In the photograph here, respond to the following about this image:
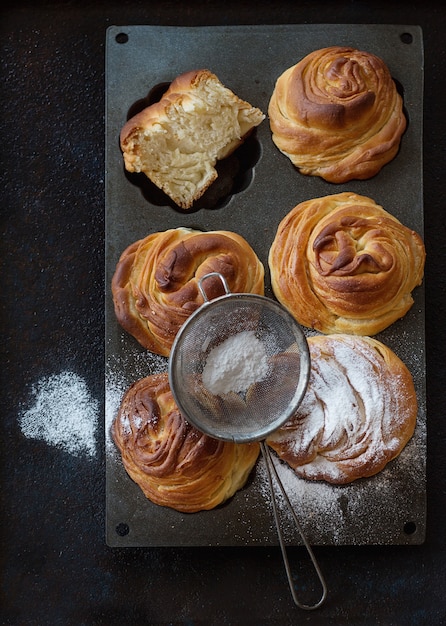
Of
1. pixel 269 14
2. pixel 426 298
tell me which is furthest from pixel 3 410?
pixel 269 14

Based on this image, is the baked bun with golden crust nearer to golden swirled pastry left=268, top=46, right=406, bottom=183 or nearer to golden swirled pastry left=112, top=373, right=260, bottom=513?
golden swirled pastry left=268, top=46, right=406, bottom=183

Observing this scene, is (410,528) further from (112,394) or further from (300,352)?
(112,394)

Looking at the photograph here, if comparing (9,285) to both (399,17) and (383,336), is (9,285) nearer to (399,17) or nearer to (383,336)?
(383,336)

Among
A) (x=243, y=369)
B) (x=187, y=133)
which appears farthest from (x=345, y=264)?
(x=187, y=133)

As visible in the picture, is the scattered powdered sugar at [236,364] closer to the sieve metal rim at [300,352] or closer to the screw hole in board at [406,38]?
the sieve metal rim at [300,352]

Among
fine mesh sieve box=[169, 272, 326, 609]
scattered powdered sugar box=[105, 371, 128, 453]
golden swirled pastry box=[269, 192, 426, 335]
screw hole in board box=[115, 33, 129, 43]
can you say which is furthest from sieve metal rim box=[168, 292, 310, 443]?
screw hole in board box=[115, 33, 129, 43]

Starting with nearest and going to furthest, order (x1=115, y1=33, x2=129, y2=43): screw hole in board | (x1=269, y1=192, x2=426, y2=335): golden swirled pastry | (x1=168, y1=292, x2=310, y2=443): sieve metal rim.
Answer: (x1=168, y1=292, x2=310, y2=443): sieve metal rim → (x1=269, y1=192, x2=426, y2=335): golden swirled pastry → (x1=115, y1=33, x2=129, y2=43): screw hole in board
